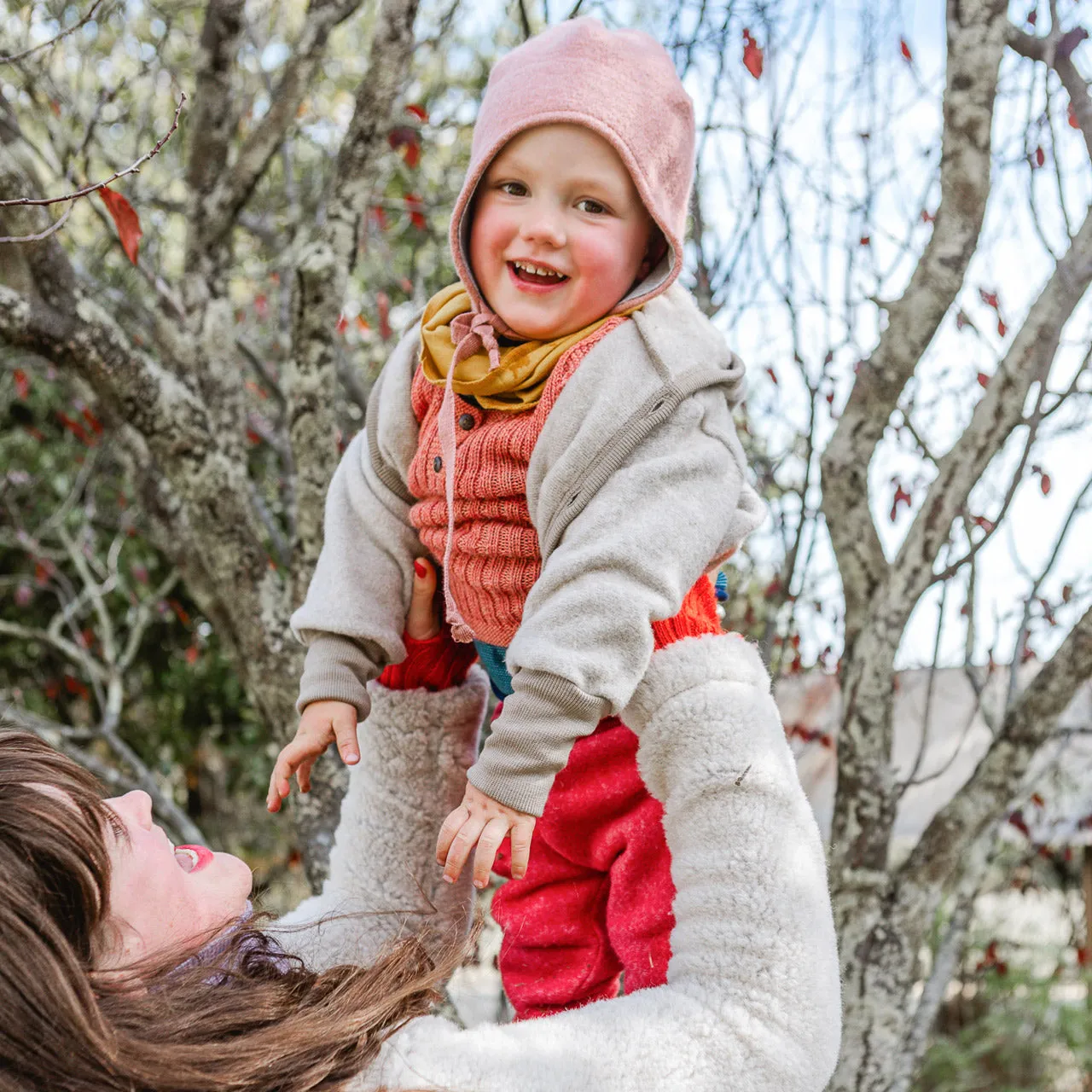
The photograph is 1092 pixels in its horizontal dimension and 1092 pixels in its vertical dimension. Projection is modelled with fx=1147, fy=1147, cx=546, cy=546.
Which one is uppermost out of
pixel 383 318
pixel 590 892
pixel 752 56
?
pixel 752 56

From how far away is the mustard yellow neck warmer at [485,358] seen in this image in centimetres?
149

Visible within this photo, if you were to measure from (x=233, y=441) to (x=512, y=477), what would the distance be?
4.29 ft

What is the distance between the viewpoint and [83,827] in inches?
44.7

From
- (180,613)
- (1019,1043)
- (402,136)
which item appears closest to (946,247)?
(402,136)

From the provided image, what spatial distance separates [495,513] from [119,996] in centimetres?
70

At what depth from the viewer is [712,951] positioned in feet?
3.98

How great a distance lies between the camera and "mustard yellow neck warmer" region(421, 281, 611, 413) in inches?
58.7

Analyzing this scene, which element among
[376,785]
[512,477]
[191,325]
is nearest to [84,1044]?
[376,785]

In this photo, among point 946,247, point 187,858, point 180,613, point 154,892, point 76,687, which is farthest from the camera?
point 76,687

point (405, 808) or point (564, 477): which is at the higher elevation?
point (564, 477)

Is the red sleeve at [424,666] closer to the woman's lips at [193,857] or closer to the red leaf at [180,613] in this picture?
the woman's lips at [193,857]

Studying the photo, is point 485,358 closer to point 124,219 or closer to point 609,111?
point 609,111

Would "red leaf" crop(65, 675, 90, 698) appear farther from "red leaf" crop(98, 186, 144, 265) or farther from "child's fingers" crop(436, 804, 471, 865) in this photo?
"child's fingers" crop(436, 804, 471, 865)

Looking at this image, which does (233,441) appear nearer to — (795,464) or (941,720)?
(795,464)
